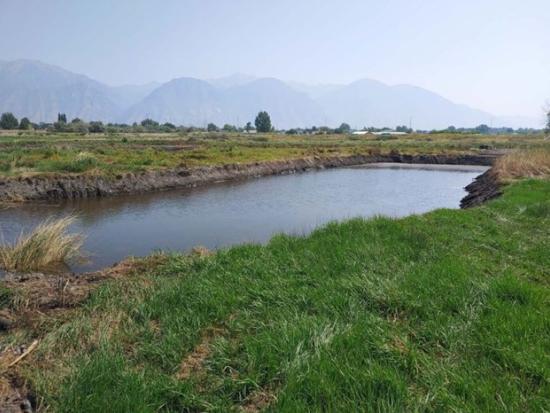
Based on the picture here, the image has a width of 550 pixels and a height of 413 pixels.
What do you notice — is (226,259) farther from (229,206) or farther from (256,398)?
(229,206)

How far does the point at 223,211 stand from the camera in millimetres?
21359

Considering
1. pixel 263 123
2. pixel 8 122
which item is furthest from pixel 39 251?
pixel 263 123

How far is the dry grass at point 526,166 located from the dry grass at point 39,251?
71.7 feet

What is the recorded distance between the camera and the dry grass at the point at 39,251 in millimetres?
10812

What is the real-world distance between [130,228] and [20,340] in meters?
12.0

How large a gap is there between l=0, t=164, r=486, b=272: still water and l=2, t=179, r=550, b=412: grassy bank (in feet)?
19.6

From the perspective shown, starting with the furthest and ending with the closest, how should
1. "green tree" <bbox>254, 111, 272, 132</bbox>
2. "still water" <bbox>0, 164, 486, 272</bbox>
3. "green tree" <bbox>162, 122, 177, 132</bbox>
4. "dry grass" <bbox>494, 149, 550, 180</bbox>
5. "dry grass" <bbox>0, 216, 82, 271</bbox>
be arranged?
"green tree" <bbox>254, 111, 272, 132</bbox> < "green tree" <bbox>162, 122, 177, 132</bbox> < "dry grass" <bbox>494, 149, 550, 180</bbox> < "still water" <bbox>0, 164, 486, 272</bbox> < "dry grass" <bbox>0, 216, 82, 271</bbox>

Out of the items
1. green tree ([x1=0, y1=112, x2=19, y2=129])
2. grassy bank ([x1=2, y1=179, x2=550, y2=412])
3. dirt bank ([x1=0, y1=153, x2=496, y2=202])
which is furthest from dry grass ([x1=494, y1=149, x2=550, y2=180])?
green tree ([x1=0, y1=112, x2=19, y2=129])

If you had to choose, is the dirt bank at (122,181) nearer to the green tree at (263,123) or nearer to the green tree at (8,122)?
the green tree at (8,122)

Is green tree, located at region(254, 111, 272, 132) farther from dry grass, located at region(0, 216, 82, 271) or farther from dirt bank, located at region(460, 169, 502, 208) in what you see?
dry grass, located at region(0, 216, 82, 271)

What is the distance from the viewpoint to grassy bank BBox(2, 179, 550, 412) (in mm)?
4086

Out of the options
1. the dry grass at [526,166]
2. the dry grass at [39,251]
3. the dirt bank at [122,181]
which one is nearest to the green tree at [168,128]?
the dirt bank at [122,181]

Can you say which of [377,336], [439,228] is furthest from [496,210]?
[377,336]

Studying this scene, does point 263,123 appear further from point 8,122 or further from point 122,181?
point 122,181
